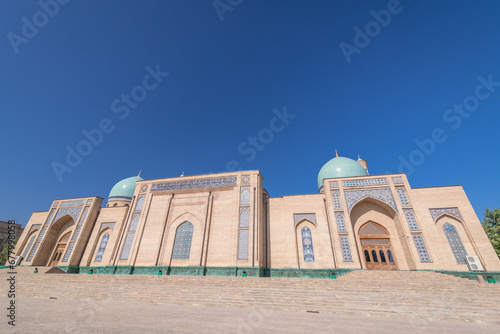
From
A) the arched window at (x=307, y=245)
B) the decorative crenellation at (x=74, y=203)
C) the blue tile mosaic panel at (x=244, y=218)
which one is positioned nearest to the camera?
the arched window at (x=307, y=245)

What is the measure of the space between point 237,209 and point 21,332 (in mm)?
11260

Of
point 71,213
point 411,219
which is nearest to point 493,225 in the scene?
point 411,219

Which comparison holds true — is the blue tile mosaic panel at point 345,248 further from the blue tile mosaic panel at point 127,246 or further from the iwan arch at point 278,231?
the blue tile mosaic panel at point 127,246

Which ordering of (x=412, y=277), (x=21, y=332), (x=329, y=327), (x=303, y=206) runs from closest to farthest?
(x=21, y=332) → (x=329, y=327) → (x=412, y=277) → (x=303, y=206)

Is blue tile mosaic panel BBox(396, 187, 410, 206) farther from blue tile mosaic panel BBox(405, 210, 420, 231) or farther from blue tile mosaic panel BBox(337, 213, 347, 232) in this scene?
blue tile mosaic panel BBox(337, 213, 347, 232)

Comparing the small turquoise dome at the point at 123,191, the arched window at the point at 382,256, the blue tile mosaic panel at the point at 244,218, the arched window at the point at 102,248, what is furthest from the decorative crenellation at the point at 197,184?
the arched window at the point at 382,256

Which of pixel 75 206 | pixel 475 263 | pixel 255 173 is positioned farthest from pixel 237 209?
pixel 75 206

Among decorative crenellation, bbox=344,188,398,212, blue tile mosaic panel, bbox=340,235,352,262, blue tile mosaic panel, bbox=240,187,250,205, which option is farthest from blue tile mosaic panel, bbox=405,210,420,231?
blue tile mosaic panel, bbox=240,187,250,205

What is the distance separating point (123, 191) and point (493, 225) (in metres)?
30.2

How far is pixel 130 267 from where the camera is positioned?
1362 centimetres

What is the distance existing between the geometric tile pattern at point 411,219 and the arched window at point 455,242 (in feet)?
4.85

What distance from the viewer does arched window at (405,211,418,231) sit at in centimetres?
1230

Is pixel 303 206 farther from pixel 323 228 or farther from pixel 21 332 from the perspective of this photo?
pixel 21 332

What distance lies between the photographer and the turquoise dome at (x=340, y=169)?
17.1 meters
